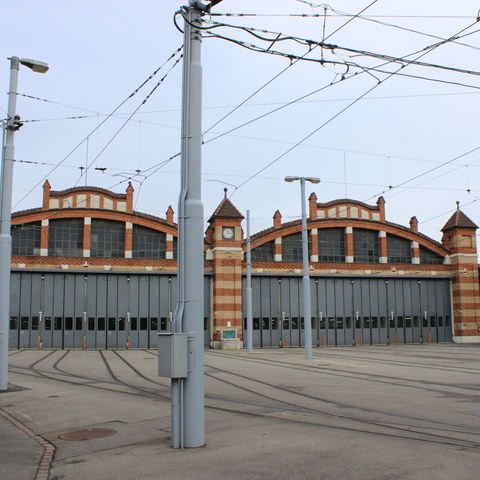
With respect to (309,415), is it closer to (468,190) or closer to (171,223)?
(468,190)

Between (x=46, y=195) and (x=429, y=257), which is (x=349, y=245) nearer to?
(x=429, y=257)

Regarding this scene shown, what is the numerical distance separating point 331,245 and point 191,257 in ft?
126

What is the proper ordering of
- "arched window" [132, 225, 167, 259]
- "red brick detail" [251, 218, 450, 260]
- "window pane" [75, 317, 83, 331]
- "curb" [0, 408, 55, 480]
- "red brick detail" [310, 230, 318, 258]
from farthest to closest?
"red brick detail" [310, 230, 318, 258], "red brick detail" [251, 218, 450, 260], "arched window" [132, 225, 167, 259], "window pane" [75, 317, 83, 331], "curb" [0, 408, 55, 480]

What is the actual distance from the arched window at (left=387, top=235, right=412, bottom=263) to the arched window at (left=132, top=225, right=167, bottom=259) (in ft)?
63.0

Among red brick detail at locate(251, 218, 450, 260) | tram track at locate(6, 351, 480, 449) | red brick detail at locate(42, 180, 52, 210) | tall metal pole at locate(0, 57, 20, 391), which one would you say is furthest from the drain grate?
red brick detail at locate(251, 218, 450, 260)

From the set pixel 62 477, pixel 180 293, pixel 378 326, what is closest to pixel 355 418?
pixel 180 293

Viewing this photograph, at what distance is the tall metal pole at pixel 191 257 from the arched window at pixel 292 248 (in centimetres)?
3627

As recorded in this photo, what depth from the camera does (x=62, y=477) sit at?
6742 millimetres

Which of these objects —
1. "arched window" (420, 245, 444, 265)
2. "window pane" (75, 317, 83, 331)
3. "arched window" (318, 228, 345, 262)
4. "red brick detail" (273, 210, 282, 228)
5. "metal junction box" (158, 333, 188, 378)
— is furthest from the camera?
"arched window" (420, 245, 444, 265)

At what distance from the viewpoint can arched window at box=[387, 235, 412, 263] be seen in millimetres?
47406

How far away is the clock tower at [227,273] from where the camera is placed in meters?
41.0

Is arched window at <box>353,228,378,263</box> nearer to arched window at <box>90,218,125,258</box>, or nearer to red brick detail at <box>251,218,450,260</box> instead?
red brick detail at <box>251,218,450,260</box>

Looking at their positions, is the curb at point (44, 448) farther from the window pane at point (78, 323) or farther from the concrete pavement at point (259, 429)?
the window pane at point (78, 323)

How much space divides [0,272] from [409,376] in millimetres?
13119
